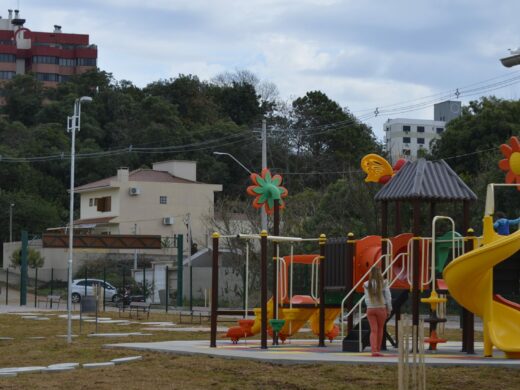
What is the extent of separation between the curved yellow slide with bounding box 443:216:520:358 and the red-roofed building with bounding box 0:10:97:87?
12621cm

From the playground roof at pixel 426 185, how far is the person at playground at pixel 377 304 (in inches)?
74.2

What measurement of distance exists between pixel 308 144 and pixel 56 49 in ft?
227

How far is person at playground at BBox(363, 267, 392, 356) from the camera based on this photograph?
18.8m

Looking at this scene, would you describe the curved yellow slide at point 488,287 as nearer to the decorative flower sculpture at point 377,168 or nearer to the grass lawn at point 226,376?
the grass lawn at point 226,376

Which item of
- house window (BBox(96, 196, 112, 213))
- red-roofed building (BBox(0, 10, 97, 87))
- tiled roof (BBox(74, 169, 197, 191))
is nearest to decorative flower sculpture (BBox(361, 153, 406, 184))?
tiled roof (BBox(74, 169, 197, 191))

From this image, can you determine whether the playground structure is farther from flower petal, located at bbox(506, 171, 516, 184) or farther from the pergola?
flower petal, located at bbox(506, 171, 516, 184)

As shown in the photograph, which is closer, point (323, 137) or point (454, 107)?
point (323, 137)

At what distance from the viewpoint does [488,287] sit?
18.5 metres

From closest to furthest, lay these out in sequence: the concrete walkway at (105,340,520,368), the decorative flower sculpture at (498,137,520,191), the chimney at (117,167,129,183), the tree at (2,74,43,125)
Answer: the concrete walkway at (105,340,520,368) < the decorative flower sculpture at (498,137,520,191) < the chimney at (117,167,129,183) < the tree at (2,74,43,125)

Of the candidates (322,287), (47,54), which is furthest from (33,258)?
(47,54)

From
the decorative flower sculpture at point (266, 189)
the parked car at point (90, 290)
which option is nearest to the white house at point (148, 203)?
the parked car at point (90, 290)

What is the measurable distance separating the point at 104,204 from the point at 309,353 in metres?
56.4

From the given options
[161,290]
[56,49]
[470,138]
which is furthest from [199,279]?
[56,49]

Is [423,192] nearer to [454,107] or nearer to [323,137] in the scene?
[323,137]
